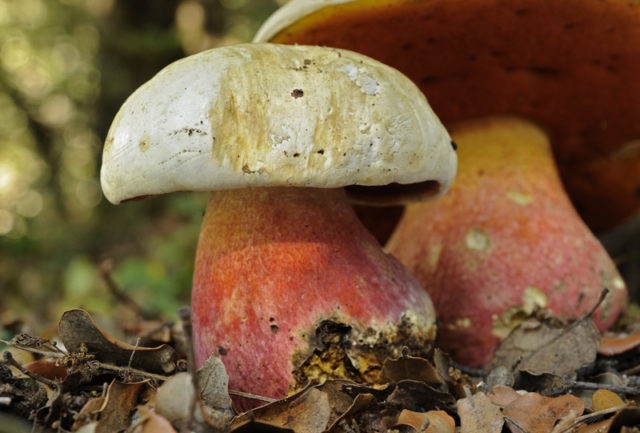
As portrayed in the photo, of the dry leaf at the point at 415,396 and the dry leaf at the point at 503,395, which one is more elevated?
the dry leaf at the point at 415,396

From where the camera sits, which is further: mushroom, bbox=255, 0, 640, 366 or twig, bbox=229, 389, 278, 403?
mushroom, bbox=255, 0, 640, 366

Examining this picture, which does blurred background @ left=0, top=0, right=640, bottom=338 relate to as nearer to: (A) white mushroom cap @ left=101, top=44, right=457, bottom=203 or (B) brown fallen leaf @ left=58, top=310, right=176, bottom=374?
(B) brown fallen leaf @ left=58, top=310, right=176, bottom=374

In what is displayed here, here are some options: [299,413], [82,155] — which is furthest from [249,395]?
[82,155]

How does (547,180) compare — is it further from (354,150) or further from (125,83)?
(125,83)

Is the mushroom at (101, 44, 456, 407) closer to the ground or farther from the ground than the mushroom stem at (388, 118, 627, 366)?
farther from the ground

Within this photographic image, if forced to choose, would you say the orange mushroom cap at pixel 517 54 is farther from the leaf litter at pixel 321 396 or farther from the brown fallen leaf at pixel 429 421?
the brown fallen leaf at pixel 429 421

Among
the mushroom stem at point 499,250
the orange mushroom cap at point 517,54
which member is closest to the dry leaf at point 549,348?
the mushroom stem at point 499,250

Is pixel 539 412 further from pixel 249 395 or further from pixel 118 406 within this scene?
pixel 118 406

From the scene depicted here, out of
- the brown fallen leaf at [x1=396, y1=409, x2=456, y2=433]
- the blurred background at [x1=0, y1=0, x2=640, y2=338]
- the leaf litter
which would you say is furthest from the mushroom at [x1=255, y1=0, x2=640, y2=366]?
the blurred background at [x1=0, y1=0, x2=640, y2=338]

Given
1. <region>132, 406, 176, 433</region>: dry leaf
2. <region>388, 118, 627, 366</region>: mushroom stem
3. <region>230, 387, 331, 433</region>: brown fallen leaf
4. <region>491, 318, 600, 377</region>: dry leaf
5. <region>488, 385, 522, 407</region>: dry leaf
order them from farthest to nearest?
<region>388, 118, 627, 366</region>: mushroom stem
<region>491, 318, 600, 377</region>: dry leaf
<region>488, 385, 522, 407</region>: dry leaf
<region>230, 387, 331, 433</region>: brown fallen leaf
<region>132, 406, 176, 433</region>: dry leaf
